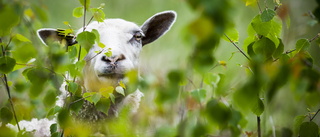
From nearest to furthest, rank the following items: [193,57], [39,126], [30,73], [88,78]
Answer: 1. [193,57]
2. [30,73]
3. [88,78]
4. [39,126]

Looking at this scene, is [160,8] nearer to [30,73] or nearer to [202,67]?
[30,73]

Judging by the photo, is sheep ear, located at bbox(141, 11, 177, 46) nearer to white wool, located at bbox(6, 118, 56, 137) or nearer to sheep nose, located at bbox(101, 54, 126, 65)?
sheep nose, located at bbox(101, 54, 126, 65)

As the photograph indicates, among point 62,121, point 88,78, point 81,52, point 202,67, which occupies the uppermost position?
point 88,78

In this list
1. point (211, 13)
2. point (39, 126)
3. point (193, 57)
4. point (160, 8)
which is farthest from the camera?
point (160, 8)

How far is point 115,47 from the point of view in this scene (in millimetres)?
3480

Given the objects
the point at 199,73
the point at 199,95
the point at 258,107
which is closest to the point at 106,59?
the point at 199,95

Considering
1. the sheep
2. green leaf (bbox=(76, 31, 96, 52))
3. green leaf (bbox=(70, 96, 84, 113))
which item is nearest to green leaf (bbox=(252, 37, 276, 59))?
green leaf (bbox=(76, 31, 96, 52))

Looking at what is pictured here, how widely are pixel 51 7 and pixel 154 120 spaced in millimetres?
9484

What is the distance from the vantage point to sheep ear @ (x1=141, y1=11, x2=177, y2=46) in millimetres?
4273

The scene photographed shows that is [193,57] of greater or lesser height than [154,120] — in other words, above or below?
below

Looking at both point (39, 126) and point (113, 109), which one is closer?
point (113, 109)

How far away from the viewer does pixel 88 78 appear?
3.65 meters

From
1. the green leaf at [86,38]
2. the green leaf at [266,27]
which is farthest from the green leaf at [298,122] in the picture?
the green leaf at [86,38]

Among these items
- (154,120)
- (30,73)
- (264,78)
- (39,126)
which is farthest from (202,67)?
(39,126)
